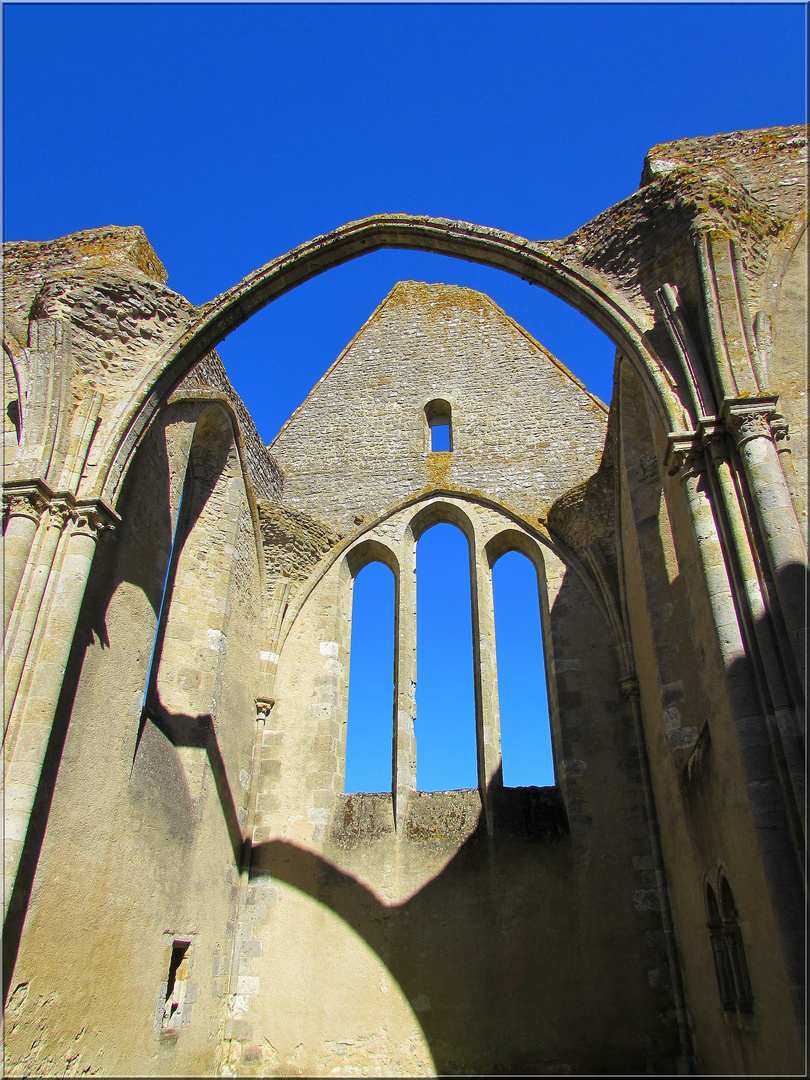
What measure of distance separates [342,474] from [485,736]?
363cm

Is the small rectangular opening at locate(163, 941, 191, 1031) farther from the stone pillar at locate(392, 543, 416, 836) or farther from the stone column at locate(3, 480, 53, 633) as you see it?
the stone column at locate(3, 480, 53, 633)

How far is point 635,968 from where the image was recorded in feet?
18.7

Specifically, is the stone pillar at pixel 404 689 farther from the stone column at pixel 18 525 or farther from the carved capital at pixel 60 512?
the stone column at pixel 18 525

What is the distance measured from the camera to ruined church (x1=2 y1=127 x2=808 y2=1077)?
12.7ft

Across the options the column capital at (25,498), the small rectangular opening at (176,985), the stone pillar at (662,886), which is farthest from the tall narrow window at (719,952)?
the column capital at (25,498)

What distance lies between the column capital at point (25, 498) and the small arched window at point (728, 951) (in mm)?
4544

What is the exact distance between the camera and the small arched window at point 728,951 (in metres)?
4.00

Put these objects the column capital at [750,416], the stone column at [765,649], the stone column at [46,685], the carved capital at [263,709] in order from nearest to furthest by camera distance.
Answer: the stone column at [765,649], the stone column at [46,685], the column capital at [750,416], the carved capital at [263,709]

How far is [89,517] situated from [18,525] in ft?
1.28

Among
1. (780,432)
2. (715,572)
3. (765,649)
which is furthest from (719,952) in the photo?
(780,432)

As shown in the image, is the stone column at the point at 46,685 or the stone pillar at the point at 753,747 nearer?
the stone pillar at the point at 753,747

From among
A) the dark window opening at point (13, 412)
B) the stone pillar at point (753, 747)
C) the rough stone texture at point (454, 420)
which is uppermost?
the rough stone texture at point (454, 420)

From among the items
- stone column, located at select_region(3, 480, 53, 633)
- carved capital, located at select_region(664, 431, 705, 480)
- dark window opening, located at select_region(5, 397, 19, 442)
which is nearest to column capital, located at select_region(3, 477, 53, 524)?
stone column, located at select_region(3, 480, 53, 633)

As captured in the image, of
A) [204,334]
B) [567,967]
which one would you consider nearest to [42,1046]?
[567,967]
